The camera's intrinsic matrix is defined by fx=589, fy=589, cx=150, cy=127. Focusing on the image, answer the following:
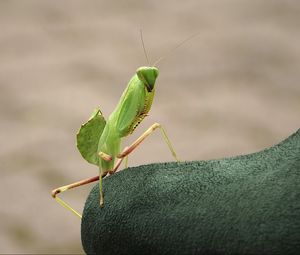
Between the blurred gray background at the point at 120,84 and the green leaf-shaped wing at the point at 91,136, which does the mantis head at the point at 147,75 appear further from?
the blurred gray background at the point at 120,84

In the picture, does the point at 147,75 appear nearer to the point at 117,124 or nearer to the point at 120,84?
the point at 117,124

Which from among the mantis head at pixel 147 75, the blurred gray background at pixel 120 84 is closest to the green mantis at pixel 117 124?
the mantis head at pixel 147 75

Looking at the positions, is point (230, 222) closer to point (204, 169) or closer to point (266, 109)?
point (204, 169)

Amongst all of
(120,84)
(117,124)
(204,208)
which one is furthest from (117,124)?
(120,84)

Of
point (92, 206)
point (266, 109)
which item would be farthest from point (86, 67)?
point (92, 206)

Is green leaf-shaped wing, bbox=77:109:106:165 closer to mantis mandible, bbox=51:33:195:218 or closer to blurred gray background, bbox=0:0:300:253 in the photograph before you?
mantis mandible, bbox=51:33:195:218

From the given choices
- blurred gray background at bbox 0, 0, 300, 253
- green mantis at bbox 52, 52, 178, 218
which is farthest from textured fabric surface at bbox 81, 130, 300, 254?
blurred gray background at bbox 0, 0, 300, 253
